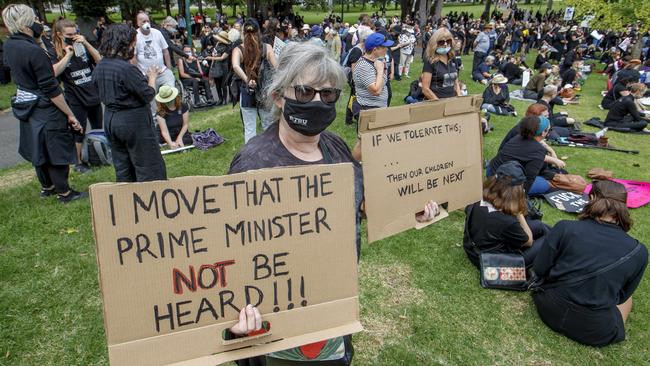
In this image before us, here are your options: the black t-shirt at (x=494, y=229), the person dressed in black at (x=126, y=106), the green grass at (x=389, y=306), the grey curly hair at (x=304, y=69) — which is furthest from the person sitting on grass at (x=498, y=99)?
the grey curly hair at (x=304, y=69)

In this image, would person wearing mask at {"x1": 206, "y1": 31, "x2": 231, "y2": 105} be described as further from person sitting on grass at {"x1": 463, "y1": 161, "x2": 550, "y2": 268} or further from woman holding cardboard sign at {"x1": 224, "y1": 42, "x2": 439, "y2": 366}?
woman holding cardboard sign at {"x1": 224, "y1": 42, "x2": 439, "y2": 366}

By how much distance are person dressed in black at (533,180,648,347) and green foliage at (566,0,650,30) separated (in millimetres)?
15302

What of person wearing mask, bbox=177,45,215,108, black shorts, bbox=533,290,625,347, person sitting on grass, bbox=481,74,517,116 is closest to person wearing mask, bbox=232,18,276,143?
black shorts, bbox=533,290,625,347

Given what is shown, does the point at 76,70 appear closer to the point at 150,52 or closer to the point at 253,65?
the point at 253,65

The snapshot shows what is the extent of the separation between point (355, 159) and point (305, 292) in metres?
0.85

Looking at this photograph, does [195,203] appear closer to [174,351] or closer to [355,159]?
[174,351]

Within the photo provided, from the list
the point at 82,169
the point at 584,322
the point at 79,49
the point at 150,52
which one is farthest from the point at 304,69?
the point at 150,52

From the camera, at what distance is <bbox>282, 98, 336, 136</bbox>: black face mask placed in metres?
1.79

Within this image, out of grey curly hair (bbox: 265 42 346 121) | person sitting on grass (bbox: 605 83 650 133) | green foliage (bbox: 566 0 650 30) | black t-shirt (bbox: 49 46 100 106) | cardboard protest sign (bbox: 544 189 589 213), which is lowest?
cardboard protest sign (bbox: 544 189 589 213)

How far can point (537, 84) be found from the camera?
1166 centimetres

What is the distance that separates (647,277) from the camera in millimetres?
4180

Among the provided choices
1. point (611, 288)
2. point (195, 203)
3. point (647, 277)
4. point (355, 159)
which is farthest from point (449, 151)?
point (647, 277)

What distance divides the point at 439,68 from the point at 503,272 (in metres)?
3.25

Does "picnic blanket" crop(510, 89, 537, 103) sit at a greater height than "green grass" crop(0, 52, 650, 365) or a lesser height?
greater
